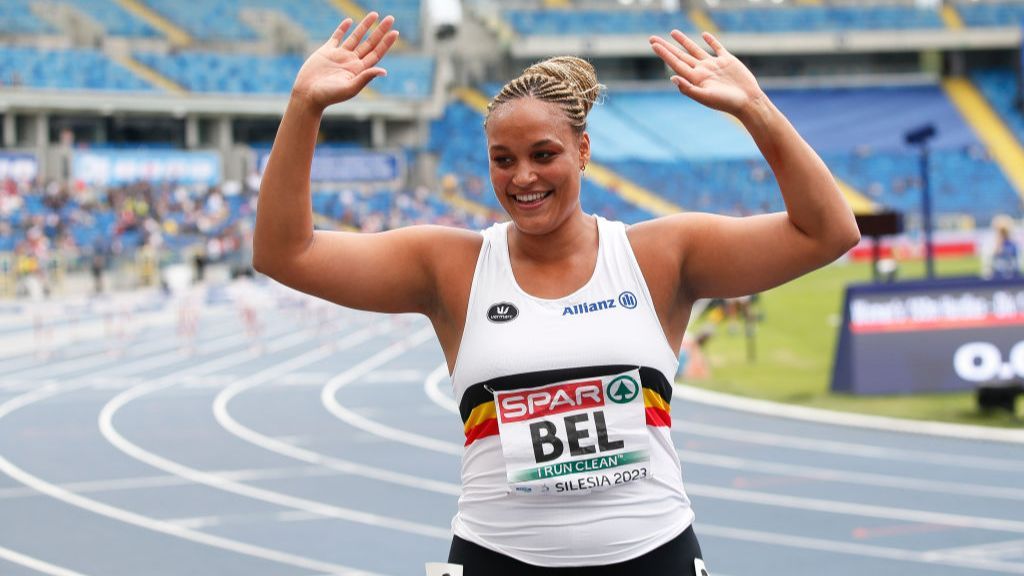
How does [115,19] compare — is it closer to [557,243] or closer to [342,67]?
[342,67]

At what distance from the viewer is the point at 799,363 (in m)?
16.3

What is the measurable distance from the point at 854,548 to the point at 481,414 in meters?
5.19

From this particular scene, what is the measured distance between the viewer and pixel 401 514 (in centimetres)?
810

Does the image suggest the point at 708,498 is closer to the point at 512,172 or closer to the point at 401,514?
the point at 401,514

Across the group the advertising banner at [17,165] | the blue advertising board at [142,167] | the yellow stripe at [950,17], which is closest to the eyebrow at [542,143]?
the blue advertising board at [142,167]

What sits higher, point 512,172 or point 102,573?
point 512,172

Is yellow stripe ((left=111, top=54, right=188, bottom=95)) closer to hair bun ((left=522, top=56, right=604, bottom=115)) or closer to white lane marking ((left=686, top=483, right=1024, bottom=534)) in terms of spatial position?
white lane marking ((left=686, top=483, right=1024, bottom=534))

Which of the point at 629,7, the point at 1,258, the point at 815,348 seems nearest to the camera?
the point at 815,348

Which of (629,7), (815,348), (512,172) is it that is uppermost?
(629,7)

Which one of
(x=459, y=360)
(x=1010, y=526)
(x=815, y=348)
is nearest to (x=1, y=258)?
(x=815, y=348)

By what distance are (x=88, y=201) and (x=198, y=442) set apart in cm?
2525

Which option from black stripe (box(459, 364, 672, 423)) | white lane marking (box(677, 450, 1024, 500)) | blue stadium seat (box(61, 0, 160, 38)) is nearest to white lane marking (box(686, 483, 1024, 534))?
white lane marking (box(677, 450, 1024, 500))

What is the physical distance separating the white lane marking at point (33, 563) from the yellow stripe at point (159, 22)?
150 ft

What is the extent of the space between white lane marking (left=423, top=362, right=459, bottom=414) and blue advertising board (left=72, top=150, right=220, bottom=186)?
2507cm
